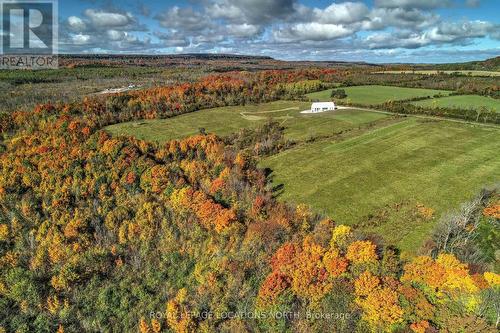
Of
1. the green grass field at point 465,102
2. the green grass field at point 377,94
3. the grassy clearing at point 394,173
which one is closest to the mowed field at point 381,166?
the grassy clearing at point 394,173

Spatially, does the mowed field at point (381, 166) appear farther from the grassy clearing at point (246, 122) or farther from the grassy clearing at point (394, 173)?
the grassy clearing at point (246, 122)

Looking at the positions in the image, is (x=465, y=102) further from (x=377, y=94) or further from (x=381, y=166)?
(x=381, y=166)

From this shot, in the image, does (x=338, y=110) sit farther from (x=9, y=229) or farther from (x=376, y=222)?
(x=9, y=229)

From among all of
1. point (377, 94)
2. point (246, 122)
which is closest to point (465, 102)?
point (377, 94)

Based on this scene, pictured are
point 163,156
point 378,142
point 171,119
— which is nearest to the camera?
point 378,142

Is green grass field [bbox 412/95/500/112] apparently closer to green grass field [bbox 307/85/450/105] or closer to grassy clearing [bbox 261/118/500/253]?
green grass field [bbox 307/85/450/105]

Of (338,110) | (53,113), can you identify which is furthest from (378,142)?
(53,113)

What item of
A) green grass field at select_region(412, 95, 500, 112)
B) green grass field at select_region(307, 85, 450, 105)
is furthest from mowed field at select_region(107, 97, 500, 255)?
green grass field at select_region(307, 85, 450, 105)

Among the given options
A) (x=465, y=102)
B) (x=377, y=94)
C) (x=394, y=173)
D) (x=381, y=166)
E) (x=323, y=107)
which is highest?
(x=377, y=94)
